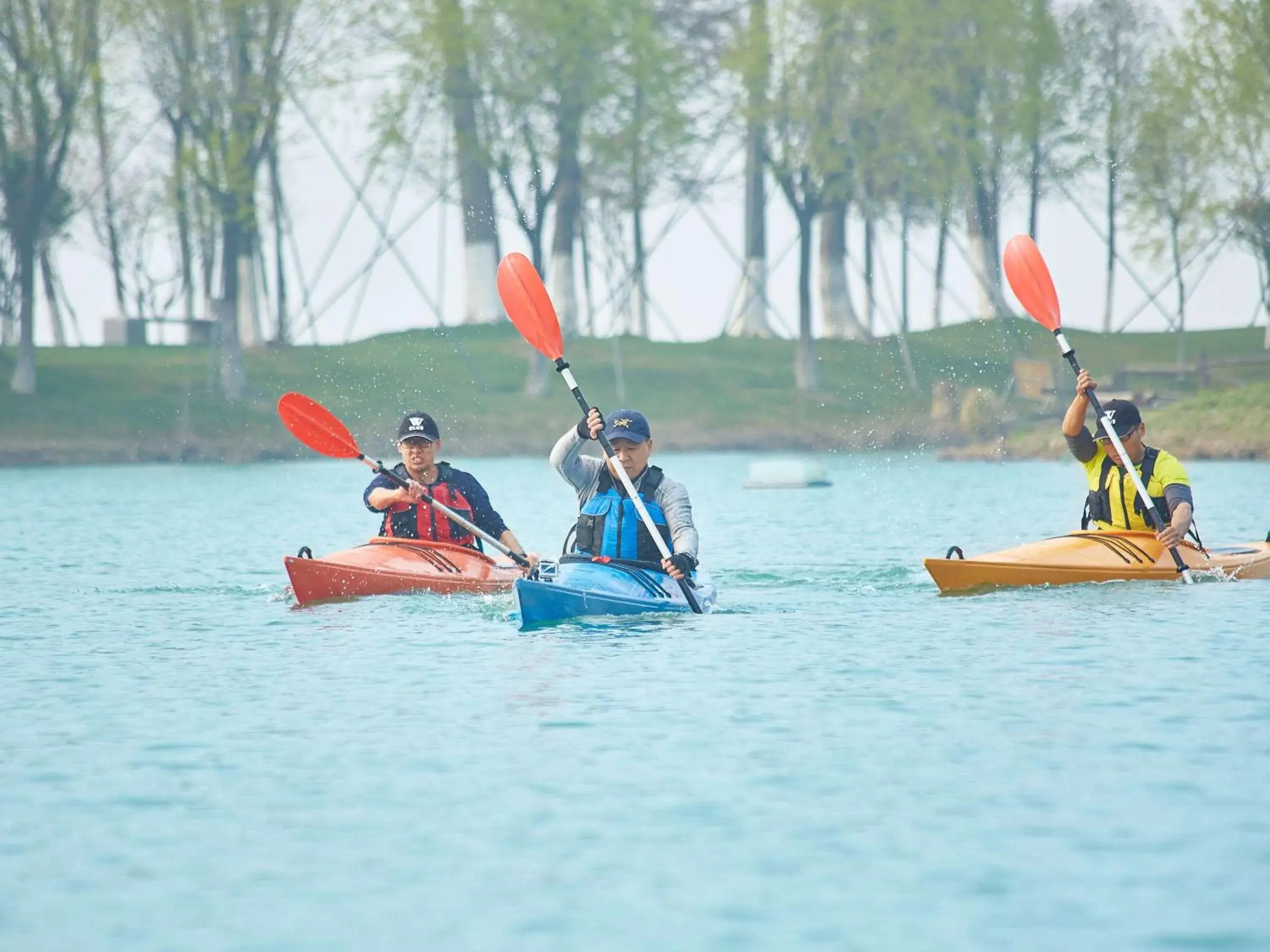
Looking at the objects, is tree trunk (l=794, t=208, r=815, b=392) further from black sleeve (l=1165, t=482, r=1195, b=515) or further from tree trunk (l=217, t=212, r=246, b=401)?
black sleeve (l=1165, t=482, r=1195, b=515)

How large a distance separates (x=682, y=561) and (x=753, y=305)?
36497 mm

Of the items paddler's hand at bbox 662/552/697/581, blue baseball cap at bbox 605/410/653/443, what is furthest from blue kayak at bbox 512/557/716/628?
blue baseball cap at bbox 605/410/653/443

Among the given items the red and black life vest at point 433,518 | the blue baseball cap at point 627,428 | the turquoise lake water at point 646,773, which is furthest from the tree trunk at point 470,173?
the blue baseball cap at point 627,428

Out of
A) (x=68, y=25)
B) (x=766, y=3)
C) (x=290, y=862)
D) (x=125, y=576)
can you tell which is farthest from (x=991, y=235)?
(x=290, y=862)

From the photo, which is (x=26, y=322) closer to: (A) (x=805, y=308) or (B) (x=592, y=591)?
(A) (x=805, y=308)

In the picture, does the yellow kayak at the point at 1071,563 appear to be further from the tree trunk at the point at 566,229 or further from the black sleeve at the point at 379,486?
the tree trunk at the point at 566,229

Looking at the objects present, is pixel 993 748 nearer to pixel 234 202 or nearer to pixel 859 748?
pixel 859 748

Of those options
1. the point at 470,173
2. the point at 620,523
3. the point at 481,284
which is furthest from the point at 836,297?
the point at 620,523

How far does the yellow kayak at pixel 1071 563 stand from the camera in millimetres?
13023

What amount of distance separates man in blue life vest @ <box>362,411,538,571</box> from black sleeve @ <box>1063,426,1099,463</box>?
334 cm

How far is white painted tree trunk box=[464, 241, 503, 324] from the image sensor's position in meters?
44.5

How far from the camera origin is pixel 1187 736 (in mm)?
8289

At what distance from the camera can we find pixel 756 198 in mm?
46219

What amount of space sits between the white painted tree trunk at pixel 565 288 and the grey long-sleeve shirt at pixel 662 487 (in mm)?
32137
